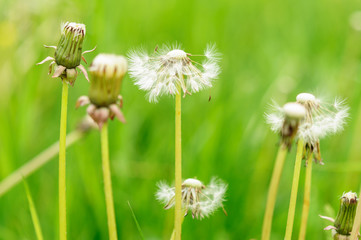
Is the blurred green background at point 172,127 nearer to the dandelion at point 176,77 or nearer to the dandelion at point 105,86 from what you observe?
the dandelion at point 176,77

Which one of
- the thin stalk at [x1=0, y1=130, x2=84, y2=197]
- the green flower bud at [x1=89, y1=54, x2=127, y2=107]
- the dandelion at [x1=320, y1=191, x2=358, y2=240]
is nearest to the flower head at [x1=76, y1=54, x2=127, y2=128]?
the green flower bud at [x1=89, y1=54, x2=127, y2=107]

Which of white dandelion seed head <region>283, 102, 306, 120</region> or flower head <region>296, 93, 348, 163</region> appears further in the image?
flower head <region>296, 93, 348, 163</region>

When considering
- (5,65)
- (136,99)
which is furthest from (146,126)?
(5,65)

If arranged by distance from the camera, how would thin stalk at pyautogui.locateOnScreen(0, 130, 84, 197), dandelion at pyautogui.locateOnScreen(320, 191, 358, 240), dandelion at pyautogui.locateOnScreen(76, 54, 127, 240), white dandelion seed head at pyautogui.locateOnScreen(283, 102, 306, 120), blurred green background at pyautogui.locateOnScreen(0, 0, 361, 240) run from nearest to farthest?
white dandelion seed head at pyautogui.locateOnScreen(283, 102, 306, 120) < dandelion at pyautogui.locateOnScreen(76, 54, 127, 240) < dandelion at pyautogui.locateOnScreen(320, 191, 358, 240) < thin stalk at pyautogui.locateOnScreen(0, 130, 84, 197) < blurred green background at pyautogui.locateOnScreen(0, 0, 361, 240)

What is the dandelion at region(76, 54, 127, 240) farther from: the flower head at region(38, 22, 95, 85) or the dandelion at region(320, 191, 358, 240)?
the dandelion at region(320, 191, 358, 240)

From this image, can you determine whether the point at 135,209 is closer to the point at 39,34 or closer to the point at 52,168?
the point at 52,168

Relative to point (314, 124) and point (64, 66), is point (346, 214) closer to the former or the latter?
point (314, 124)
